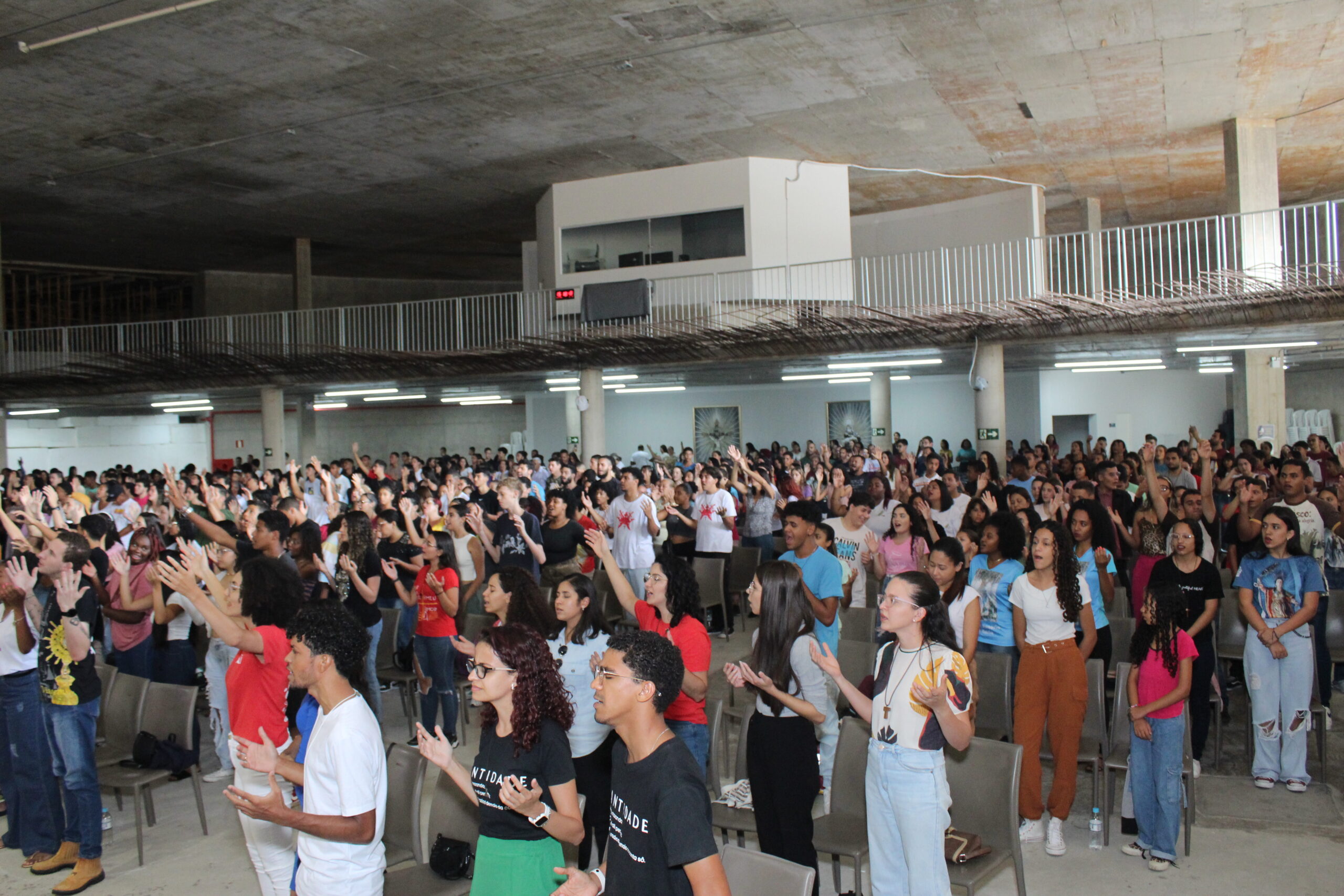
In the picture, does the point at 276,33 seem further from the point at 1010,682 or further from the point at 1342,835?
the point at 1342,835

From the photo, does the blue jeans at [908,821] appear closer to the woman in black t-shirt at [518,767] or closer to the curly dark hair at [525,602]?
the woman in black t-shirt at [518,767]

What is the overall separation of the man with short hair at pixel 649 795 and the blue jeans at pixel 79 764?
9.95 feet

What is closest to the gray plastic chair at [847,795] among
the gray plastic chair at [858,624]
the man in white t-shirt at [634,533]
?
the gray plastic chair at [858,624]

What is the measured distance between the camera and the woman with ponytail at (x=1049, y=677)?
4.29 m

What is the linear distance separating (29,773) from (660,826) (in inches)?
148

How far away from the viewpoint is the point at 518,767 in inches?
108

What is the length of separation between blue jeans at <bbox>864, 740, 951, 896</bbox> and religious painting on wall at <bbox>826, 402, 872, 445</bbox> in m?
19.7

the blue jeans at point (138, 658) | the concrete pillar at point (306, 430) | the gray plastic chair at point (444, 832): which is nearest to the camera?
the gray plastic chair at point (444, 832)

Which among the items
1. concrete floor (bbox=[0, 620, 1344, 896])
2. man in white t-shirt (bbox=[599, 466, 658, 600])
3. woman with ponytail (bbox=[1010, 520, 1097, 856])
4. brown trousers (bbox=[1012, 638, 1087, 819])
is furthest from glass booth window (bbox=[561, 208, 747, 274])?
brown trousers (bbox=[1012, 638, 1087, 819])

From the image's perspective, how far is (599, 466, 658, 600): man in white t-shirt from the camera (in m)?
7.84

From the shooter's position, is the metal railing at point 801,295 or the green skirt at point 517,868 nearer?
the green skirt at point 517,868

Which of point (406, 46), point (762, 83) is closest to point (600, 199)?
point (762, 83)

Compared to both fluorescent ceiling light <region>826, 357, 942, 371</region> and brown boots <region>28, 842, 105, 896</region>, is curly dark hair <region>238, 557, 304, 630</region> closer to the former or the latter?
brown boots <region>28, 842, 105, 896</region>

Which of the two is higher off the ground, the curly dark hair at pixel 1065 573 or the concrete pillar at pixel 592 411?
the concrete pillar at pixel 592 411
